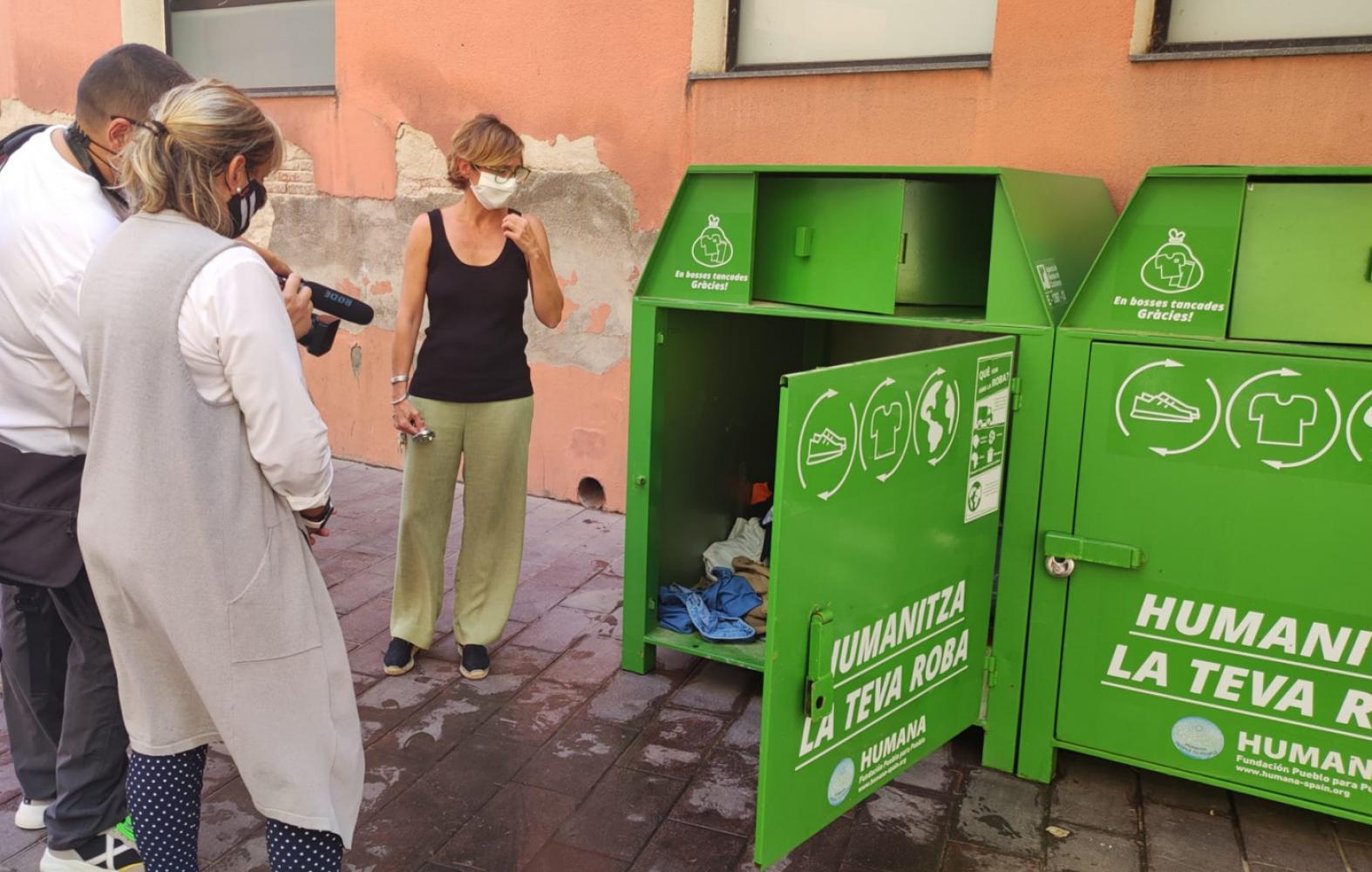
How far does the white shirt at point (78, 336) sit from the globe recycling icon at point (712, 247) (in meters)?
1.74

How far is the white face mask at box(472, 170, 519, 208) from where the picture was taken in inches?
143

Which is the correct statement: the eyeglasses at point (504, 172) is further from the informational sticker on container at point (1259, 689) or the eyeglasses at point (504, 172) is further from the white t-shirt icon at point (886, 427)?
the informational sticker on container at point (1259, 689)

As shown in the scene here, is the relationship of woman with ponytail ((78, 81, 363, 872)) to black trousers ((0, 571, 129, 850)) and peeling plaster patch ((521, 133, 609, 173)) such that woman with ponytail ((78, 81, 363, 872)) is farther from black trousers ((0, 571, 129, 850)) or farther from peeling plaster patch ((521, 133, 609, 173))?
peeling plaster patch ((521, 133, 609, 173))

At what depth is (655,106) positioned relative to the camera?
5.45m

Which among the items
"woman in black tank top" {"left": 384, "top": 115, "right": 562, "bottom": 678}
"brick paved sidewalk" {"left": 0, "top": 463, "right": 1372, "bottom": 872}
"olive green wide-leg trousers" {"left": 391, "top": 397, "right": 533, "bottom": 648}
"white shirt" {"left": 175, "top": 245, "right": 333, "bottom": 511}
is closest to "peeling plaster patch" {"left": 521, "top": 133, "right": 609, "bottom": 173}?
"woman in black tank top" {"left": 384, "top": 115, "right": 562, "bottom": 678}

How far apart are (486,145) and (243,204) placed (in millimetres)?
1355

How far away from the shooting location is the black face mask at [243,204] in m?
2.27

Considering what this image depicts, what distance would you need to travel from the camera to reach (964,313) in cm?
354

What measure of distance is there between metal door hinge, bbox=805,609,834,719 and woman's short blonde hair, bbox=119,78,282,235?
1.53 meters

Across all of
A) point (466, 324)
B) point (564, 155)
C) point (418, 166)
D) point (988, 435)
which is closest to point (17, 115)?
point (418, 166)

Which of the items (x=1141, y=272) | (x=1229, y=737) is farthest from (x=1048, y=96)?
(x=1229, y=737)

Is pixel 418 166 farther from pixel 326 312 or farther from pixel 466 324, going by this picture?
pixel 326 312

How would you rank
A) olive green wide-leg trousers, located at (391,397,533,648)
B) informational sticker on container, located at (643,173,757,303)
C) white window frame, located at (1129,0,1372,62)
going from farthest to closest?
1. white window frame, located at (1129,0,1372,62)
2. olive green wide-leg trousers, located at (391,397,533,648)
3. informational sticker on container, located at (643,173,757,303)

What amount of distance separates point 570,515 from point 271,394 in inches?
153
